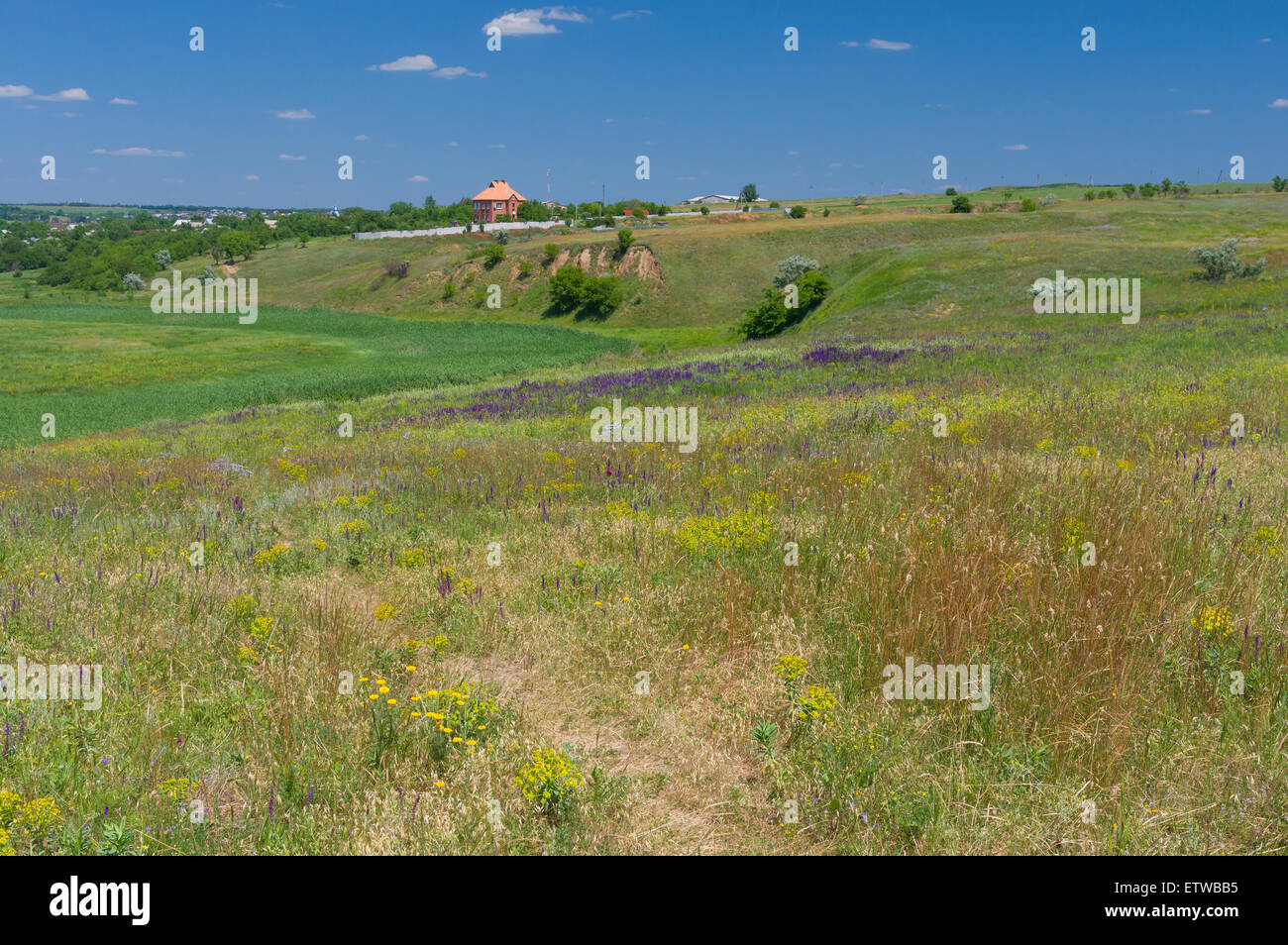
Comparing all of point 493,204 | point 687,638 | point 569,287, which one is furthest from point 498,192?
point 687,638

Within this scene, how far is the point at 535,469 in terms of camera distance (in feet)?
34.5

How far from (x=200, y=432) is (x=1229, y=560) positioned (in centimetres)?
2475

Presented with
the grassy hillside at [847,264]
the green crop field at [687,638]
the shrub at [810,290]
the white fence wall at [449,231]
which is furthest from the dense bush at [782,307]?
the white fence wall at [449,231]

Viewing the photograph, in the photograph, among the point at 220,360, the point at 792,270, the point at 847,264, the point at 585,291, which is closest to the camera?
the point at 220,360

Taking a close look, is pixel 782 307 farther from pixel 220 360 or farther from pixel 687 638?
pixel 687 638

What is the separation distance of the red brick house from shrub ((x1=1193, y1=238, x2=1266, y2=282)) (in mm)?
166608

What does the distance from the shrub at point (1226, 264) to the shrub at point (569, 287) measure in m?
60.8

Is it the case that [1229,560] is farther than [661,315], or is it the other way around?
[661,315]

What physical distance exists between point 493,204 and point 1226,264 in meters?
171

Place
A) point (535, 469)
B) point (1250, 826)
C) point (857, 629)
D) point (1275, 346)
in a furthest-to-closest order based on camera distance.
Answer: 1. point (1275, 346)
2. point (535, 469)
3. point (857, 629)
4. point (1250, 826)

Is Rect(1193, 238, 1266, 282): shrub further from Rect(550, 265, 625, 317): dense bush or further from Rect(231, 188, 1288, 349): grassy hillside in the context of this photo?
Rect(550, 265, 625, 317): dense bush

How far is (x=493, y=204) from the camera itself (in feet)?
620
